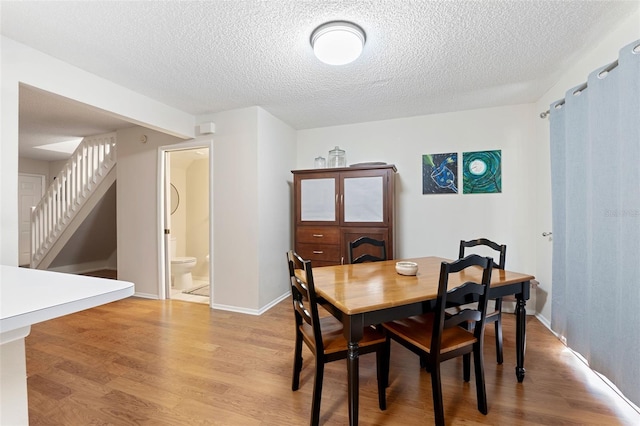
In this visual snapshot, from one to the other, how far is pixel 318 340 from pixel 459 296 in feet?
2.62

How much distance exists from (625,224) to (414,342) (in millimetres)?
1433

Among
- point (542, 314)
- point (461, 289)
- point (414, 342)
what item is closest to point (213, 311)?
point (414, 342)

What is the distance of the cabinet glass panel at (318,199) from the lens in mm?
3400

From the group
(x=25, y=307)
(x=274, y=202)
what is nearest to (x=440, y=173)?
(x=274, y=202)

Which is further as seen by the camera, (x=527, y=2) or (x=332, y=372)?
(x=332, y=372)

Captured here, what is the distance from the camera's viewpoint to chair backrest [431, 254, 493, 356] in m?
1.43

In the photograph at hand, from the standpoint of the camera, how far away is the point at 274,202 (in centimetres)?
354

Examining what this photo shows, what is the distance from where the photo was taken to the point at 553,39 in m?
1.95

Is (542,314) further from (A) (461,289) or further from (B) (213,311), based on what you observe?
(B) (213,311)

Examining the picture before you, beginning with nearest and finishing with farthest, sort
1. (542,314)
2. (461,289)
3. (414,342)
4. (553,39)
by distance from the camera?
(461,289), (414,342), (553,39), (542,314)

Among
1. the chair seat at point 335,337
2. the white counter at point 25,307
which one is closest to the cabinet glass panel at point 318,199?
the chair seat at point 335,337

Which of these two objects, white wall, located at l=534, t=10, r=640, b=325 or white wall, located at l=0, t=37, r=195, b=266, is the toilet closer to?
white wall, located at l=0, t=37, r=195, b=266

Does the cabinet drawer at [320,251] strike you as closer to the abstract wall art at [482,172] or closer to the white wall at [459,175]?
the white wall at [459,175]

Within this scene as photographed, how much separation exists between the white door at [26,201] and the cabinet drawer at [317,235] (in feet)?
19.9
